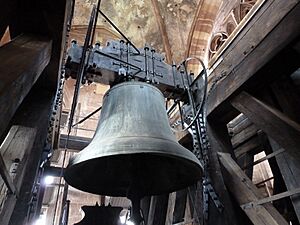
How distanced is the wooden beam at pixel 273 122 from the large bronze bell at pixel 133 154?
0.52m

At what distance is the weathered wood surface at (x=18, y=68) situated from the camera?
0.84 m

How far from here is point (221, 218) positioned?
1.77 meters

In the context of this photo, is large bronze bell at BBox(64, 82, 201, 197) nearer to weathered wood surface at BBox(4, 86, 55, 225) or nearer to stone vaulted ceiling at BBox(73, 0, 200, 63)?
weathered wood surface at BBox(4, 86, 55, 225)

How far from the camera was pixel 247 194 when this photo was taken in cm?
170

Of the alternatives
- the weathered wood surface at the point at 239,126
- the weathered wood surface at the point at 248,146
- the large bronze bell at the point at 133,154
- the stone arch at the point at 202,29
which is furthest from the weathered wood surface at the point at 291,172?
the stone arch at the point at 202,29

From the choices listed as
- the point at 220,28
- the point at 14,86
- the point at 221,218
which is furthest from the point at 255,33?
the point at 220,28

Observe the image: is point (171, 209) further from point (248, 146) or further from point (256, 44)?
point (256, 44)

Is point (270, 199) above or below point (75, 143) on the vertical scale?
below

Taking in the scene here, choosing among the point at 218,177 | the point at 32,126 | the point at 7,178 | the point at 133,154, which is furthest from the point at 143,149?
the point at 218,177

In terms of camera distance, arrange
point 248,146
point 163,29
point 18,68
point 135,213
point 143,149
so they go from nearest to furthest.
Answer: point 18,68 → point 143,149 → point 135,213 → point 248,146 → point 163,29

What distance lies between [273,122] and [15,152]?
1.47 meters

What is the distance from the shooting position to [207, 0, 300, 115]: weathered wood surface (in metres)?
1.52

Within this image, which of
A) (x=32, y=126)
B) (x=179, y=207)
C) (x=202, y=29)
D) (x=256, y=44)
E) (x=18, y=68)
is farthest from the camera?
(x=202, y=29)

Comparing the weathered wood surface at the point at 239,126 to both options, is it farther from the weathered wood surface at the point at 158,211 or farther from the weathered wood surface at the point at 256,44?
the weathered wood surface at the point at 158,211
